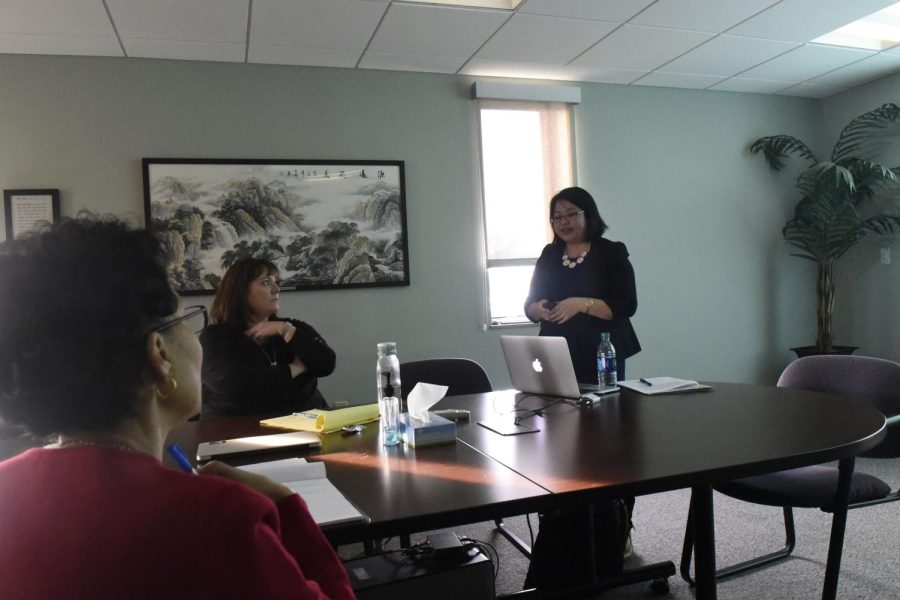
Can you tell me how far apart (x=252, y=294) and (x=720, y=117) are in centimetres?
388

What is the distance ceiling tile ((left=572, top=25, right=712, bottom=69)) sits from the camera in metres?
3.71

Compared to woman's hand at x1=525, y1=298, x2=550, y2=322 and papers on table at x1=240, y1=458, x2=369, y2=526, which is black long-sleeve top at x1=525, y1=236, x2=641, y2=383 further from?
papers on table at x1=240, y1=458, x2=369, y2=526

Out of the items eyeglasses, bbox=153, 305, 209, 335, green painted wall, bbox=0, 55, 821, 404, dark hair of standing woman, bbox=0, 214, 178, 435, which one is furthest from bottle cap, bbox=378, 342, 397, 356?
green painted wall, bbox=0, 55, 821, 404

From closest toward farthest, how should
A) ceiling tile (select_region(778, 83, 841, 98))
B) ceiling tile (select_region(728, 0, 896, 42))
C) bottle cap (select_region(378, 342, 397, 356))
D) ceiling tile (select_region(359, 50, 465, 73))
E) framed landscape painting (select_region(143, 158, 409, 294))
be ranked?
bottle cap (select_region(378, 342, 397, 356)), ceiling tile (select_region(728, 0, 896, 42)), framed landscape painting (select_region(143, 158, 409, 294)), ceiling tile (select_region(359, 50, 465, 73)), ceiling tile (select_region(778, 83, 841, 98))

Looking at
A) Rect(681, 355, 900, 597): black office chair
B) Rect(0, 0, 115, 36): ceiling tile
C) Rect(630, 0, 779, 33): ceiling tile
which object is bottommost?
Rect(681, 355, 900, 597): black office chair

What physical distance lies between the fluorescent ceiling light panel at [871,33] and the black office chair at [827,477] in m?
2.46

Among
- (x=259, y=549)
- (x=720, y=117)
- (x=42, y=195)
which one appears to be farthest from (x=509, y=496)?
(x=720, y=117)

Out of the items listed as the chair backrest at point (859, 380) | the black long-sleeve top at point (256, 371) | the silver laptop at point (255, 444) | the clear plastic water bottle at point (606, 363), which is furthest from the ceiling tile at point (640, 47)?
the silver laptop at point (255, 444)

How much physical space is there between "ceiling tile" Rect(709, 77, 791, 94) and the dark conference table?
3286 mm

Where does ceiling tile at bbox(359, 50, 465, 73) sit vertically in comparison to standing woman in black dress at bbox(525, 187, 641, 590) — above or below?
A: above

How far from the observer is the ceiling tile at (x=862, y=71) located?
430 centimetres

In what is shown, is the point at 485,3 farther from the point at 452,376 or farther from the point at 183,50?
the point at 452,376

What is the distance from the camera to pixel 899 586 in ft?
7.54

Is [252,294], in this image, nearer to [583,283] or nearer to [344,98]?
[583,283]
